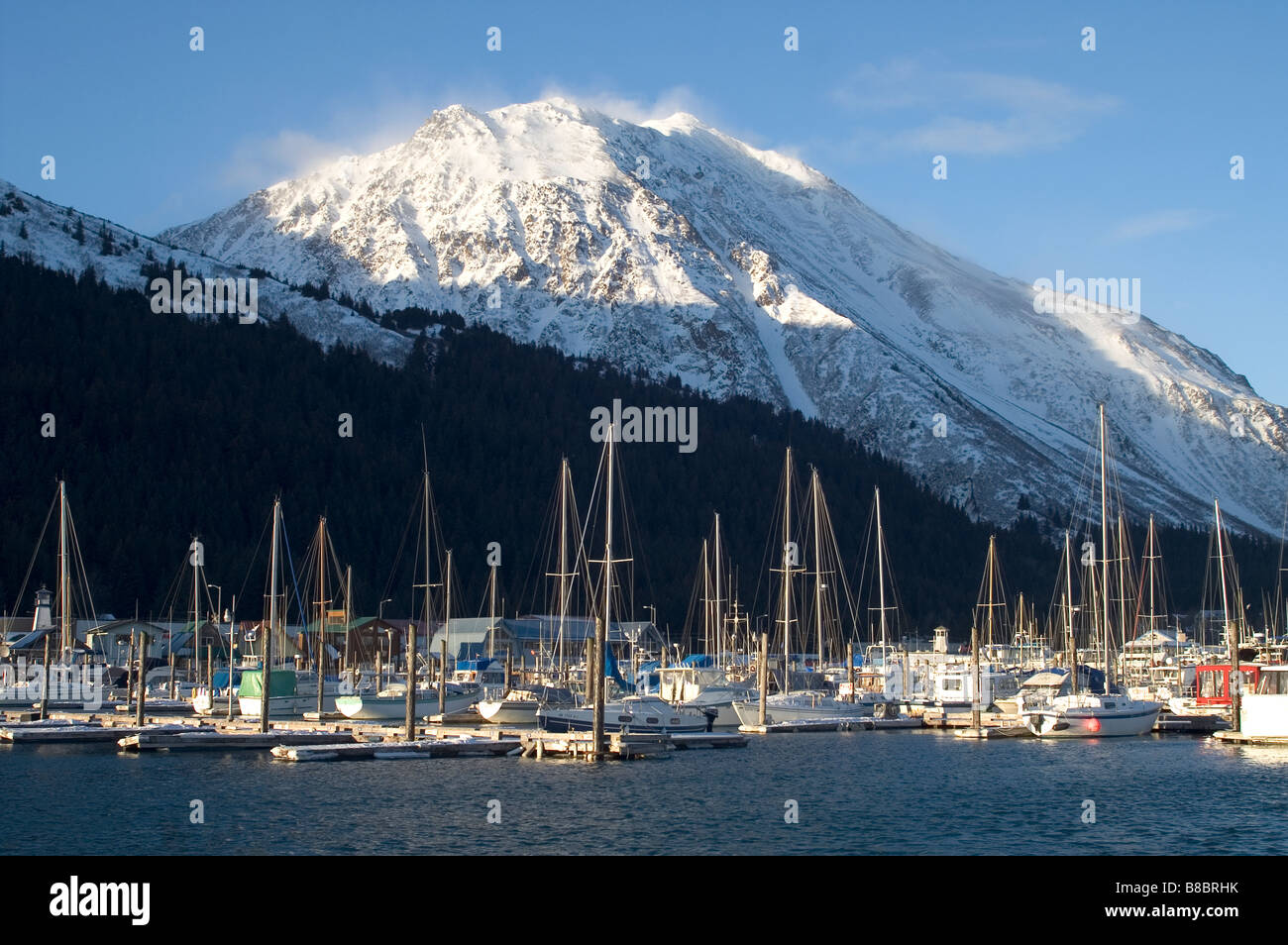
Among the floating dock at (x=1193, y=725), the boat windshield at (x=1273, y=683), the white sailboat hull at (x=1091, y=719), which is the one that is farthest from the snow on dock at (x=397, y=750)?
the floating dock at (x=1193, y=725)

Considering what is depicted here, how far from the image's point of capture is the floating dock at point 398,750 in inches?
2858

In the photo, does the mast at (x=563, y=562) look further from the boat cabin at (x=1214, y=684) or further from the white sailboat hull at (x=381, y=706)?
the boat cabin at (x=1214, y=684)

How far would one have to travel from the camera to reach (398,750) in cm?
7469

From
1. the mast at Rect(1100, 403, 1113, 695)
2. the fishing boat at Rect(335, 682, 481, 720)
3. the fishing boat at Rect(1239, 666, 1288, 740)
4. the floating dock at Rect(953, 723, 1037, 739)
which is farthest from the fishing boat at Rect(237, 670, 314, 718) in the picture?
the fishing boat at Rect(1239, 666, 1288, 740)

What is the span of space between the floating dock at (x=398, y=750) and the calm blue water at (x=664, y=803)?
3.96 ft

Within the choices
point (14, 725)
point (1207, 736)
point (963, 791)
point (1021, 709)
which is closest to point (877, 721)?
point (1021, 709)

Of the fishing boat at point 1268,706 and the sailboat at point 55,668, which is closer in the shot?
the fishing boat at point 1268,706

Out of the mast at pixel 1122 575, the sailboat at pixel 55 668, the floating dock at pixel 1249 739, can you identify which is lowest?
the floating dock at pixel 1249 739

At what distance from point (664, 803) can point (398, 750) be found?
20926 mm

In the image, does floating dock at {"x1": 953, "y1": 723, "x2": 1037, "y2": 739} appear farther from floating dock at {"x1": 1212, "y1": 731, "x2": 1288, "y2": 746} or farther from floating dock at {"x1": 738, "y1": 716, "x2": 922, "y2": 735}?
floating dock at {"x1": 1212, "y1": 731, "x2": 1288, "y2": 746}

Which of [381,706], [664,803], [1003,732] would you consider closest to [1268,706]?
[1003,732]

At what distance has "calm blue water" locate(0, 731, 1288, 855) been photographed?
49.2 metres

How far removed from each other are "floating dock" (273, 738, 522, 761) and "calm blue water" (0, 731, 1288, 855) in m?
1.21
